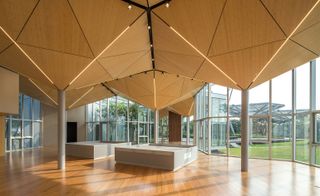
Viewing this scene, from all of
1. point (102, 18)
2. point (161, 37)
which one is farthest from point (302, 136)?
point (102, 18)

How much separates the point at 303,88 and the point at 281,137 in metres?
2.89

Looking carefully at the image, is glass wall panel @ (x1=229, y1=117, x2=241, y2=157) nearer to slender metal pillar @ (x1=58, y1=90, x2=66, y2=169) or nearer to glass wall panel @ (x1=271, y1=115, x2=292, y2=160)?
glass wall panel @ (x1=271, y1=115, x2=292, y2=160)

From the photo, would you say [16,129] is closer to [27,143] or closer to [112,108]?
[27,143]

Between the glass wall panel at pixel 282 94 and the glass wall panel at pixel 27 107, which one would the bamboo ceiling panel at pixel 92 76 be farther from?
the glass wall panel at pixel 27 107

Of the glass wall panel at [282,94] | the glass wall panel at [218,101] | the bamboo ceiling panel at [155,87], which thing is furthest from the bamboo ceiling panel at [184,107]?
the glass wall panel at [282,94]

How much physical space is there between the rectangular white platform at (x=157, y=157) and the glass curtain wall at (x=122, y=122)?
12.0 m

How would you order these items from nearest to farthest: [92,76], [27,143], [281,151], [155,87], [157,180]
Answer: [157,180], [92,76], [281,151], [155,87], [27,143]

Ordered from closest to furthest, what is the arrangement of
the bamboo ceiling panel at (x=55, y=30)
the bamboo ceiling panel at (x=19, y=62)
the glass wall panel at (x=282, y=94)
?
the bamboo ceiling panel at (x=55, y=30) → the bamboo ceiling panel at (x=19, y=62) → the glass wall panel at (x=282, y=94)

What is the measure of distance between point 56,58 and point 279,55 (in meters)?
8.01

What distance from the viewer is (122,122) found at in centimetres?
2434

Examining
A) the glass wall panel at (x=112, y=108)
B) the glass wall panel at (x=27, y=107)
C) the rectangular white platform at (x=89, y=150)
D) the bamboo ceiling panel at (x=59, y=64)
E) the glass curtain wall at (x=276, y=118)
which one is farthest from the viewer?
the glass wall panel at (x=112, y=108)

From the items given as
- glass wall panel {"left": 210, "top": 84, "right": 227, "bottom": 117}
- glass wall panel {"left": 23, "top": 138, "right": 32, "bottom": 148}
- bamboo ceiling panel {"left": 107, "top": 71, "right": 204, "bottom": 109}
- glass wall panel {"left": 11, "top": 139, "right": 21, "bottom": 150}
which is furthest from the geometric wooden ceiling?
glass wall panel {"left": 23, "top": 138, "right": 32, "bottom": 148}

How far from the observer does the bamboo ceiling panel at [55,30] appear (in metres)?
6.98

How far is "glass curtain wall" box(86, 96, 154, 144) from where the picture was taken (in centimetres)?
2427
